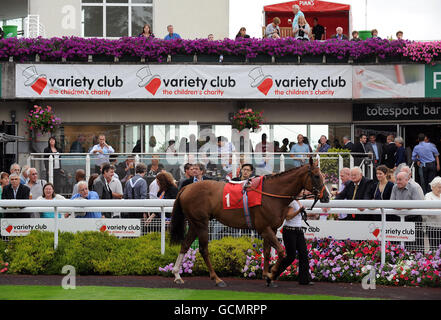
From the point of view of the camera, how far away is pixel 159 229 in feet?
38.8

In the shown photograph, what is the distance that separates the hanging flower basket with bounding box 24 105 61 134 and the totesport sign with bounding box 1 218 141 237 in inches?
386

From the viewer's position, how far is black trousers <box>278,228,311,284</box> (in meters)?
10.0

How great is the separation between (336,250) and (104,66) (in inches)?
484

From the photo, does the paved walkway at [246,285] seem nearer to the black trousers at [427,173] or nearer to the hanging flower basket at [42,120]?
the black trousers at [427,173]

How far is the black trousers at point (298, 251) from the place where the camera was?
32.9 ft

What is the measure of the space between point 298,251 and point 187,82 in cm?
1199

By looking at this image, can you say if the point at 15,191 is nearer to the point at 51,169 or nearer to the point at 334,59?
the point at 51,169

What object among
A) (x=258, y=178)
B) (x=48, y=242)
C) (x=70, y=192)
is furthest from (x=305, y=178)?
(x=70, y=192)

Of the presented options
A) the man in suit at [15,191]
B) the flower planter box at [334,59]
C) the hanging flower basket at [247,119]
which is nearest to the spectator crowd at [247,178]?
the man in suit at [15,191]

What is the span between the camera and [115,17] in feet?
80.9

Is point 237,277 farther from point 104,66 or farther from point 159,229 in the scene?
point 104,66

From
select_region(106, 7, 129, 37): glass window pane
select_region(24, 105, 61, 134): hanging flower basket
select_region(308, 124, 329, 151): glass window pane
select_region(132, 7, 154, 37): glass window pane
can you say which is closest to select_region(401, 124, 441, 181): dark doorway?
select_region(308, 124, 329, 151): glass window pane

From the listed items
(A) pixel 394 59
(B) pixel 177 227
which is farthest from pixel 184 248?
(A) pixel 394 59

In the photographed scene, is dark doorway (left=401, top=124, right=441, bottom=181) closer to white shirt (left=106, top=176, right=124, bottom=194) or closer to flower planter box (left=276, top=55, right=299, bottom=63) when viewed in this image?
flower planter box (left=276, top=55, right=299, bottom=63)
